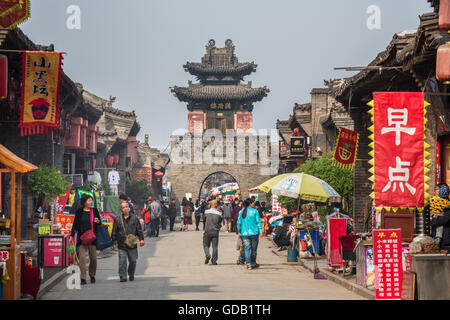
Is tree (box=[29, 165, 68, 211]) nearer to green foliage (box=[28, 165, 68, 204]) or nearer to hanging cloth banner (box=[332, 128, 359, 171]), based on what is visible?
green foliage (box=[28, 165, 68, 204])

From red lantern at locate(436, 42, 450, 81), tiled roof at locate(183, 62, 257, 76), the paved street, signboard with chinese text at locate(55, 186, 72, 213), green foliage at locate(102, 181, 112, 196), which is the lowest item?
the paved street

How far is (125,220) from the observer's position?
45.2ft

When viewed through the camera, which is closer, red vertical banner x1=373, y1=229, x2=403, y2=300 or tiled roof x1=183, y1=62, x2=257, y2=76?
red vertical banner x1=373, y1=229, x2=403, y2=300

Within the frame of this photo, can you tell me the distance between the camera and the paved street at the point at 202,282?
11.2 metres

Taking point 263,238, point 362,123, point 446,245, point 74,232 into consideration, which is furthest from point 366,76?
point 263,238

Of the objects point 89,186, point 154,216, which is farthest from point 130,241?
point 154,216

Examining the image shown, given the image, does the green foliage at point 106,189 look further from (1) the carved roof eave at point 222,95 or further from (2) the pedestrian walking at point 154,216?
(1) the carved roof eave at point 222,95

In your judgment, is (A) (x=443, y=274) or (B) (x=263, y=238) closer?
(A) (x=443, y=274)

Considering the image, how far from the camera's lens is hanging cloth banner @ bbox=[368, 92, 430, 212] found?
33.1 ft

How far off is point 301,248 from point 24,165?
33.6 feet

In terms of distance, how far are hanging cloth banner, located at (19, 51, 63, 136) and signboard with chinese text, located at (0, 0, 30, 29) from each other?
341 centimetres

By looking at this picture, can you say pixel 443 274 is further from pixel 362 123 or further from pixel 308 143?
pixel 308 143

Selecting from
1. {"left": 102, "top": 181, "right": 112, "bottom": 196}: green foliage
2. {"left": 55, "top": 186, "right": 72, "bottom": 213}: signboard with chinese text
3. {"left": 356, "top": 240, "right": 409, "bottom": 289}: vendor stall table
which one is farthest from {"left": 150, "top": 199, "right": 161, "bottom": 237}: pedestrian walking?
{"left": 356, "top": 240, "right": 409, "bottom": 289}: vendor stall table

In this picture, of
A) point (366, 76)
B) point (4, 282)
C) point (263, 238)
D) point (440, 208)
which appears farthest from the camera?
point (263, 238)
